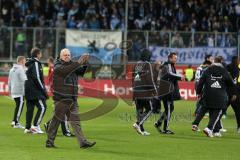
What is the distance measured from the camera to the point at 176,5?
4034cm

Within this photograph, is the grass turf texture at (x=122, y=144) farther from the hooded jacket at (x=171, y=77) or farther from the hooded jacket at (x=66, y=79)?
the hooded jacket at (x=66, y=79)

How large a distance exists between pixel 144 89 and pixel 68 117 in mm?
3524

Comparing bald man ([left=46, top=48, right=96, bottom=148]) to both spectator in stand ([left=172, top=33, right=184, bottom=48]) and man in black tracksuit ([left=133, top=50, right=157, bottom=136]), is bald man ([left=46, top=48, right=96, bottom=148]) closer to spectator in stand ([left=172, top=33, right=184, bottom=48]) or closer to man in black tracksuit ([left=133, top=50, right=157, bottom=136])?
man in black tracksuit ([left=133, top=50, right=157, bottom=136])

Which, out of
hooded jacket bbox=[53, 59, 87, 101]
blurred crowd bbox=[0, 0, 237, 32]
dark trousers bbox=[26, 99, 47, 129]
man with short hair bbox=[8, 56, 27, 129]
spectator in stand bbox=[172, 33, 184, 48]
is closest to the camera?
hooded jacket bbox=[53, 59, 87, 101]

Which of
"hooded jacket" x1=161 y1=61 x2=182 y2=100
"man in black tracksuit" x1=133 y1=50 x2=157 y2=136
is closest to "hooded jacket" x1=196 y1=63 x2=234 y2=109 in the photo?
"hooded jacket" x1=161 y1=61 x2=182 y2=100

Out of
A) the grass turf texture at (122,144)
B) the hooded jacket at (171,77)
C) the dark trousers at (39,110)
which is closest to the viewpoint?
the grass turf texture at (122,144)

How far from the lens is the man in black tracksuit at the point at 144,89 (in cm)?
1814

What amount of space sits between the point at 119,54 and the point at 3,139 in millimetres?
18953

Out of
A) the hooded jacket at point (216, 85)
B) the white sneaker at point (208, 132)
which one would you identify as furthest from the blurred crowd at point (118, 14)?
the white sneaker at point (208, 132)

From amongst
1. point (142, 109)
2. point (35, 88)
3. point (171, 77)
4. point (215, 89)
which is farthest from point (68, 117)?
point (215, 89)

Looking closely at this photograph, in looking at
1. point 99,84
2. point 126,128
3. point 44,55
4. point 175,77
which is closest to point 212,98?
point 175,77

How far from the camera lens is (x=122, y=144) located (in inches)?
638

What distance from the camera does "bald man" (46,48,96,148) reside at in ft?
49.3

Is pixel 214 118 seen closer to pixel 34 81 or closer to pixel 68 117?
pixel 68 117
